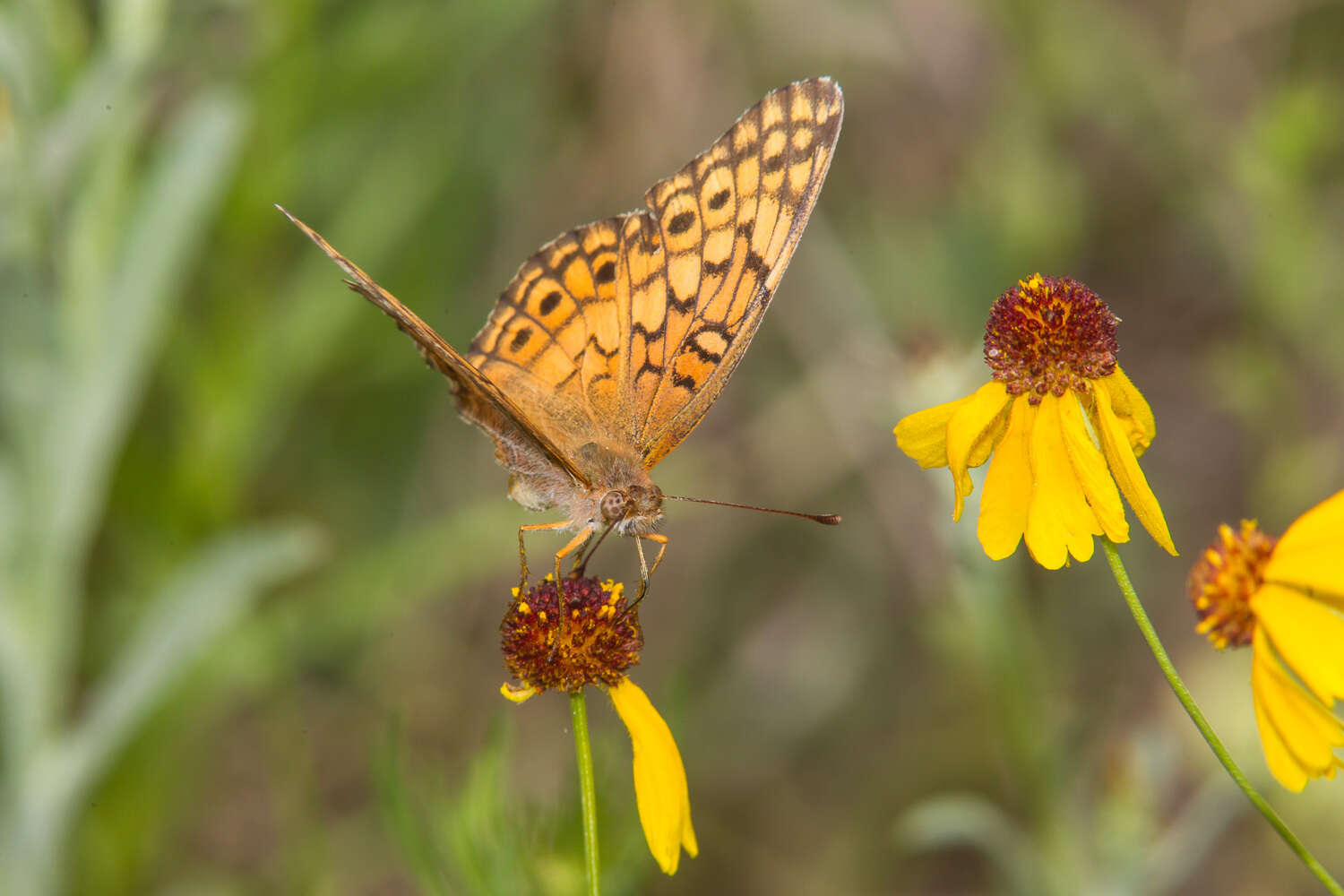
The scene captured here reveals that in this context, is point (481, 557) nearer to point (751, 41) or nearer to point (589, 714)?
point (589, 714)

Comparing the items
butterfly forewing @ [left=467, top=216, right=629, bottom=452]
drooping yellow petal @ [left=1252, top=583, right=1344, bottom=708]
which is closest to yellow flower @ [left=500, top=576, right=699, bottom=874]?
butterfly forewing @ [left=467, top=216, right=629, bottom=452]

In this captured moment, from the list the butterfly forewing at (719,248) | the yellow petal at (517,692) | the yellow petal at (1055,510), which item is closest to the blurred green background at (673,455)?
the yellow petal at (517,692)

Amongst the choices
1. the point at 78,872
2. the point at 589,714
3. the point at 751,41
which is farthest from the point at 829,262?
the point at 78,872

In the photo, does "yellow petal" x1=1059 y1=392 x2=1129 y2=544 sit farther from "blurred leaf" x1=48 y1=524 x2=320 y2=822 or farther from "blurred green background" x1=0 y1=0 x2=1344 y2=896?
"blurred leaf" x1=48 y1=524 x2=320 y2=822

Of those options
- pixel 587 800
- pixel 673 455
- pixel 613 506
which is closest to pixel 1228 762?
pixel 587 800

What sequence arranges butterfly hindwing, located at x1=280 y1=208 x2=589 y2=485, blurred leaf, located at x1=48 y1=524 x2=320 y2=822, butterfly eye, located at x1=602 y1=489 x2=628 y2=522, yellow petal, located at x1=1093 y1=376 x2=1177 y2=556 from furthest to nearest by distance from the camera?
blurred leaf, located at x1=48 y1=524 x2=320 y2=822 < butterfly eye, located at x1=602 y1=489 x2=628 y2=522 < butterfly hindwing, located at x1=280 y1=208 x2=589 y2=485 < yellow petal, located at x1=1093 y1=376 x2=1177 y2=556

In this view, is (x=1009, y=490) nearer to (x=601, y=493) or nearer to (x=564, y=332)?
(x=601, y=493)

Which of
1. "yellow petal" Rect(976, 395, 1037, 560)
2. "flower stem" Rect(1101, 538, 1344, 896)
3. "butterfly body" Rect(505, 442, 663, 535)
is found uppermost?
"butterfly body" Rect(505, 442, 663, 535)
